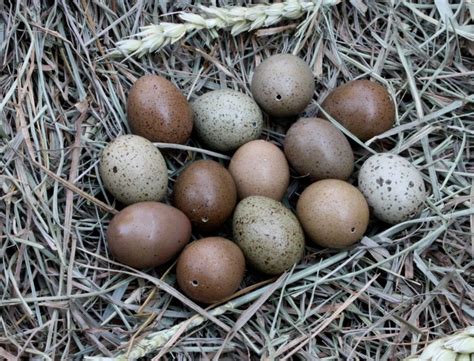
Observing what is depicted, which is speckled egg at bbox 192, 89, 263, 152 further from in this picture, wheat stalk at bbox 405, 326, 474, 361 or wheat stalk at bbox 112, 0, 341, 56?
wheat stalk at bbox 405, 326, 474, 361

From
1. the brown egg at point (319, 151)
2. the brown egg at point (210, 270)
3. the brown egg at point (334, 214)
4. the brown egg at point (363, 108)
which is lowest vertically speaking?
the brown egg at point (210, 270)

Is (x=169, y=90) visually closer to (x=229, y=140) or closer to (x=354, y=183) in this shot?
(x=229, y=140)

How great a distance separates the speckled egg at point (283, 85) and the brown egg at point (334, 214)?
0.43 meters

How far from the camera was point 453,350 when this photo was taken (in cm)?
216

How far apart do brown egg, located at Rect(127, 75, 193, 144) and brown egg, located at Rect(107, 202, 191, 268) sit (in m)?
0.34

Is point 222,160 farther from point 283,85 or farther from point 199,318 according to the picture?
point 199,318

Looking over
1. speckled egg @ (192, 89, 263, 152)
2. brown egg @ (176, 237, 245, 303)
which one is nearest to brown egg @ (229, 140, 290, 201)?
speckled egg @ (192, 89, 263, 152)

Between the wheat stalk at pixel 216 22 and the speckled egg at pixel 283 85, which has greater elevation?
the wheat stalk at pixel 216 22

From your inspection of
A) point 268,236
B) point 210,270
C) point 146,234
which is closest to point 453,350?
point 268,236

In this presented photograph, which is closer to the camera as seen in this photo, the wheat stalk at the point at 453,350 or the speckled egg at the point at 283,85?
the wheat stalk at the point at 453,350

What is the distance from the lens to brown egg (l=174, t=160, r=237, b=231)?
251cm

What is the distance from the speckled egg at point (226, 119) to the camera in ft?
8.94

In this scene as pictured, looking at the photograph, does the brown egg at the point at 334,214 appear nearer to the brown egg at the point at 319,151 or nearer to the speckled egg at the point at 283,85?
the brown egg at the point at 319,151

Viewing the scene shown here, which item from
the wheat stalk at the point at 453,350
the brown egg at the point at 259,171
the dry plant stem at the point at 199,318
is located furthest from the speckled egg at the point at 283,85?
the wheat stalk at the point at 453,350
